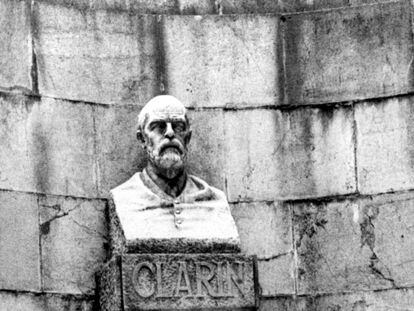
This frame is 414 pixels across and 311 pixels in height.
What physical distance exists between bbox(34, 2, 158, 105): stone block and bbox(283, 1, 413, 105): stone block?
1529 mm

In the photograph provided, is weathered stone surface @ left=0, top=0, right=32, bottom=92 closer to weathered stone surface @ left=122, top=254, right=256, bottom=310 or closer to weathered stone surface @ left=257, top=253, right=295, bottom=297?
weathered stone surface @ left=122, top=254, right=256, bottom=310

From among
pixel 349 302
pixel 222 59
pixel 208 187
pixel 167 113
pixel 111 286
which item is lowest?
pixel 349 302

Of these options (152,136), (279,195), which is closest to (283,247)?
(279,195)

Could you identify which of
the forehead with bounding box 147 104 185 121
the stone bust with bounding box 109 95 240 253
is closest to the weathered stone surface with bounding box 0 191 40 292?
the stone bust with bounding box 109 95 240 253

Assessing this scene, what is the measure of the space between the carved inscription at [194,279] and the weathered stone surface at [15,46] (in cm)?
257

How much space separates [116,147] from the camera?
21.0 m

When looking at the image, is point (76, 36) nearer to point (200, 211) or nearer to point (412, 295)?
point (200, 211)

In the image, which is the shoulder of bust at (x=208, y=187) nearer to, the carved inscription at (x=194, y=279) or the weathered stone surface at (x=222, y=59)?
the carved inscription at (x=194, y=279)

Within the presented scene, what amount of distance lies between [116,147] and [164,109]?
3.46 feet

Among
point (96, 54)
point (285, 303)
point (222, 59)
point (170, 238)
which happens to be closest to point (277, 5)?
point (222, 59)

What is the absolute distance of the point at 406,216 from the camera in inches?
829

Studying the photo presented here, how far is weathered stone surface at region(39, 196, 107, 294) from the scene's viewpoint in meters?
20.3

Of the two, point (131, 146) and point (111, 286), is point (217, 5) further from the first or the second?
point (111, 286)

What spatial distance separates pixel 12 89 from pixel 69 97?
63 cm
